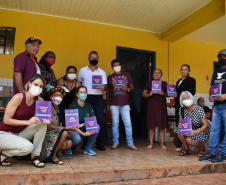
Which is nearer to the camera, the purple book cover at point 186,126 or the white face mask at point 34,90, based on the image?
the white face mask at point 34,90

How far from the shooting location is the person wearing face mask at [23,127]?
2.38 metres

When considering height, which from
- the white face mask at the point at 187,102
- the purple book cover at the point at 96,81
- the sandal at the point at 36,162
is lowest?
the sandal at the point at 36,162

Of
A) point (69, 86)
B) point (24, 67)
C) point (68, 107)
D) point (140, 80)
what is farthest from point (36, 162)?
point (140, 80)

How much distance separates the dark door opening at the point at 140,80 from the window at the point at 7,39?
8.46 ft

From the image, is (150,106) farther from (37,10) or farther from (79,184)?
(37,10)

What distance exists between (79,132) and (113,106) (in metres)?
1.06

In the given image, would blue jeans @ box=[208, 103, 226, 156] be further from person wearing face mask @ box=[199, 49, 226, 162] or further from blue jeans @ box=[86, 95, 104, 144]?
blue jeans @ box=[86, 95, 104, 144]

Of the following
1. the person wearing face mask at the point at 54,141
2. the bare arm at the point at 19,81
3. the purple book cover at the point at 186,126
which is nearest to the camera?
the person wearing face mask at the point at 54,141

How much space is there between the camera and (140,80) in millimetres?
6656

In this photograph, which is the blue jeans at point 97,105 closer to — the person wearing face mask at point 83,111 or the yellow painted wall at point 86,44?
the person wearing face mask at point 83,111

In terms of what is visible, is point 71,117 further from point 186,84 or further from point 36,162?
point 186,84

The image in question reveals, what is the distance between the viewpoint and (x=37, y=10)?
4.84m

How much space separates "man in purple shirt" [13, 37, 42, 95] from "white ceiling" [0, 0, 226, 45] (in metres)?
1.92

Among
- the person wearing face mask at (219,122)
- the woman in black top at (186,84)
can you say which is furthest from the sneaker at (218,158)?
the woman in black top at (186,84)
